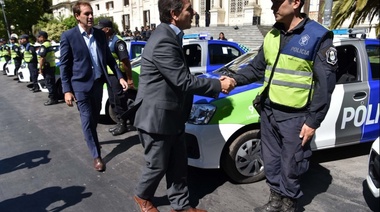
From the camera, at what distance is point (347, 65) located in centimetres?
377

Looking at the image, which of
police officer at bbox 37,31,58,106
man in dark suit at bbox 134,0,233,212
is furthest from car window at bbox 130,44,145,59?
man in dark suit at bbox 134,0,233,212

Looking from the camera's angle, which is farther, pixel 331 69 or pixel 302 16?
pixel 302 16

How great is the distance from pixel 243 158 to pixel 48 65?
6455 mm

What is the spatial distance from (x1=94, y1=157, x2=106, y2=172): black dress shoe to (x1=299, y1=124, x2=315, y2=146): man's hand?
2.54 metres

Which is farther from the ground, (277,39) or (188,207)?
(277,39)

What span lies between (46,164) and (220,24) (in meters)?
27.3

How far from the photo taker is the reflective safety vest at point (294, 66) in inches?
92.3

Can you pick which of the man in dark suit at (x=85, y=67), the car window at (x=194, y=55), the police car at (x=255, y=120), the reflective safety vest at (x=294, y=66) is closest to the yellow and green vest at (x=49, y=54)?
the car window at (x=194, y=55)

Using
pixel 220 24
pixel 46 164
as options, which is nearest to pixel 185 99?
pixel 46 164

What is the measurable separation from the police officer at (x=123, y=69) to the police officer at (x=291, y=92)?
2.50 metres

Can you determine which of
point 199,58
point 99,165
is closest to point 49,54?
point 199,58

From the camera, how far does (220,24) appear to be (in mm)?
29609

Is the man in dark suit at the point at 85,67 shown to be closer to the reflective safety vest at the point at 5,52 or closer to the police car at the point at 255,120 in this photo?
the police car at the point at 255,120

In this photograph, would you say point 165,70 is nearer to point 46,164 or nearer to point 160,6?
point 160,6
